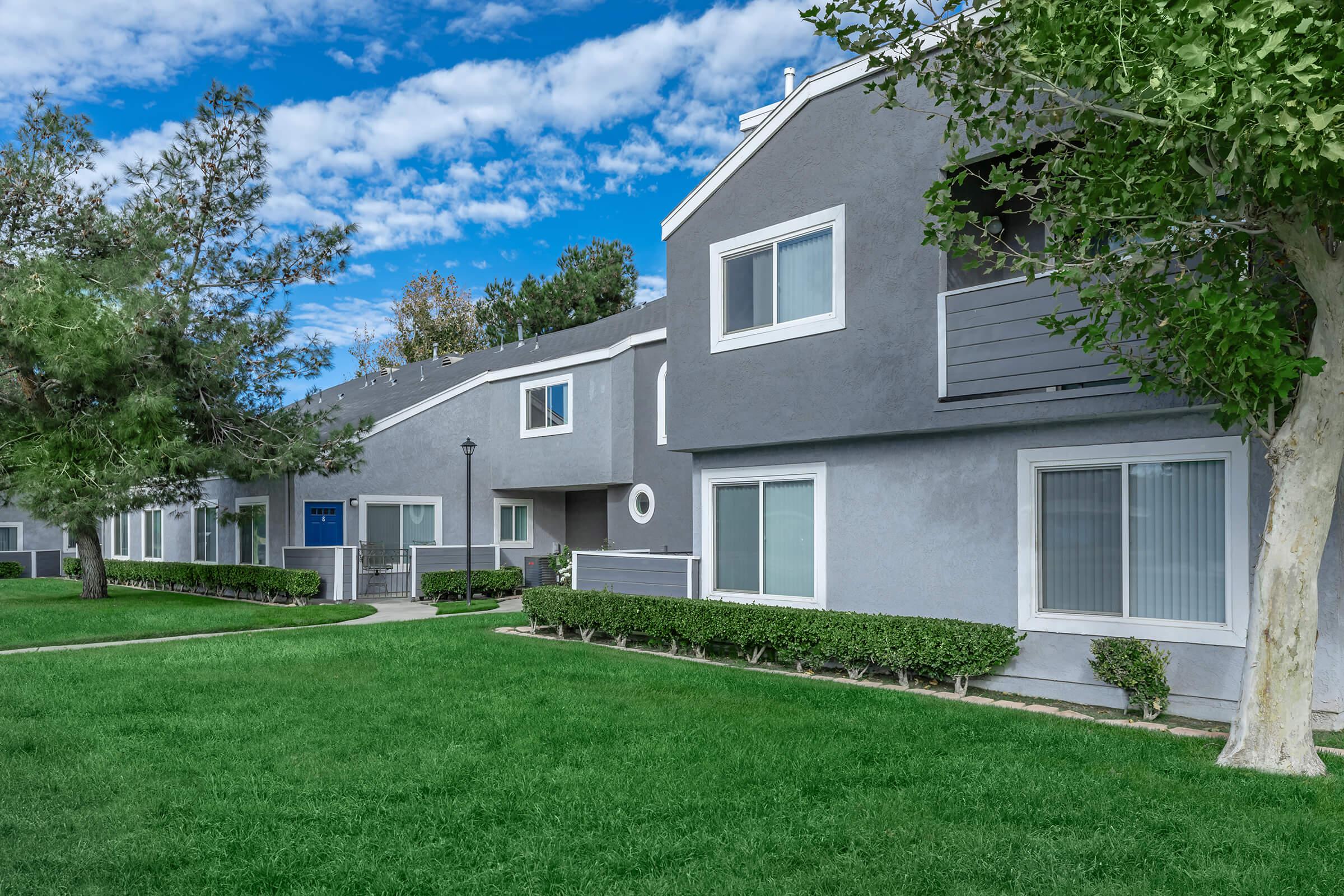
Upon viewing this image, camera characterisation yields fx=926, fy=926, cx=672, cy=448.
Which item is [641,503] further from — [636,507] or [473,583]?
[473,583]

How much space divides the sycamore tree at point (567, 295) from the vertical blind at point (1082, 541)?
3479cm

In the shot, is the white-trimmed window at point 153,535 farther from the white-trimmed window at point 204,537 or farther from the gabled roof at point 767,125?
the gabled roof at point 767,125

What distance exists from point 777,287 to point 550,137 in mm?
22050

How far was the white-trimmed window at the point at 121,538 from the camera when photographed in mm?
31328

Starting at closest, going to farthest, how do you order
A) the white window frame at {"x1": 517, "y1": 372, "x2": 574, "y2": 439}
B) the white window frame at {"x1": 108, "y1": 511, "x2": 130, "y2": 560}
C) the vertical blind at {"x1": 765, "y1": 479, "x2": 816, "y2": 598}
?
the vertical blind at {"x1": 765, "y1": 479, "x2": 816, "y2": 598} → the white window frame at {"x1": 517, "y1": 372, "x2": 574, "y2": 439} → the white window frame at {"x1": 108, "y1": 511, "x2": 130, "y2": 560}

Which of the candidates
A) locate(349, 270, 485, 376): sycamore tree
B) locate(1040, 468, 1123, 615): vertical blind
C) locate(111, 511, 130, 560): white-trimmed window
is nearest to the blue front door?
locate(111, 511, 130, 560): white-trimmed window

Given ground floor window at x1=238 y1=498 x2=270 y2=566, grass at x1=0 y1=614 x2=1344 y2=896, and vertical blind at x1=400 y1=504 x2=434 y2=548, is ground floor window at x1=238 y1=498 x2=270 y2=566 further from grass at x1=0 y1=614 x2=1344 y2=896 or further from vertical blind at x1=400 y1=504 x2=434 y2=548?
grass at x1=0 y1=614 x2=1344 y2=896

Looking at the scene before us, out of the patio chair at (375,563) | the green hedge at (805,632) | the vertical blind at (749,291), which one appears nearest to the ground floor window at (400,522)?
the patio chair at (375,563)

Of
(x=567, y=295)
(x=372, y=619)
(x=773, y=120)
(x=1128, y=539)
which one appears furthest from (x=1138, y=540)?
(x=567, y=295)

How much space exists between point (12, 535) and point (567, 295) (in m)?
24.2

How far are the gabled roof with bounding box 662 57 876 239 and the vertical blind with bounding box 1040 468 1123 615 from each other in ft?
16.8

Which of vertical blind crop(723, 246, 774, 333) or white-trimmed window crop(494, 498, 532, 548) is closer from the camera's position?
vertical blind crop(723, 246, 774, 333)

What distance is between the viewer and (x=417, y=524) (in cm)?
2372

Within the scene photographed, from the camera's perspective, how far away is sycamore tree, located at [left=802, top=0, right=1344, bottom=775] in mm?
5168
